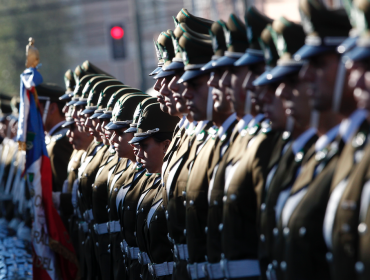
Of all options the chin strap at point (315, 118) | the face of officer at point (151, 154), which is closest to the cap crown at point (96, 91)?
the face of officer at point (151, 154)

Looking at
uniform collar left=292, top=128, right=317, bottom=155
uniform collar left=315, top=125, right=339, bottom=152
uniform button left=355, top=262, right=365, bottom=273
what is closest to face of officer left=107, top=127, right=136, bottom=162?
uniform collar left=292, top=128, right=317, bottom=155

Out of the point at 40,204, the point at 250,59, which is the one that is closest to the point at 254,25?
the point at 250,59

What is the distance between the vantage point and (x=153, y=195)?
6344 millimetres

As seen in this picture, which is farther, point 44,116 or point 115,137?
point 44,116

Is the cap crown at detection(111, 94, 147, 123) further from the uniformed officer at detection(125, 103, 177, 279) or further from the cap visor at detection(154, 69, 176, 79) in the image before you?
the cap visor at detection(154, 69, 176, 79)

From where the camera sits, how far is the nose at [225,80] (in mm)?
4277

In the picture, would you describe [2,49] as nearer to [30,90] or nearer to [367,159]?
[30,90]

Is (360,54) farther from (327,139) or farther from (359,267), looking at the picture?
(359,267)

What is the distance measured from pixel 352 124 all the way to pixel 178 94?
7.47 feet

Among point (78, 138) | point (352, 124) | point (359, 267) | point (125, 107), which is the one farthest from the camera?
point (78, 138)

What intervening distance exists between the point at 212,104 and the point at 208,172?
0.48 meters

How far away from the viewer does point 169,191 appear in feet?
17.4

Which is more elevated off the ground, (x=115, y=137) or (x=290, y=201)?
(x=115, y=137)

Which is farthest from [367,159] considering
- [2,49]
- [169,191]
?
[2,49]
